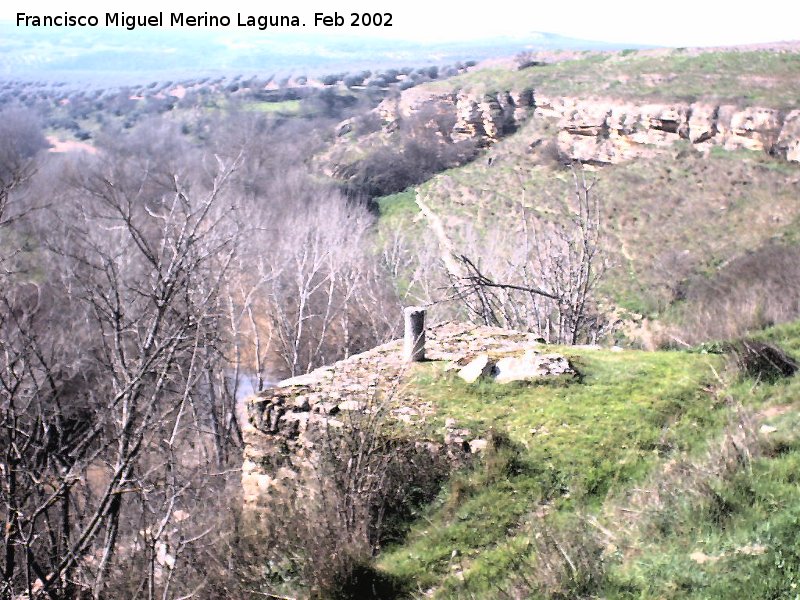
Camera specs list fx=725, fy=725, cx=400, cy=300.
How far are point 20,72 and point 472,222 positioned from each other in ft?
263

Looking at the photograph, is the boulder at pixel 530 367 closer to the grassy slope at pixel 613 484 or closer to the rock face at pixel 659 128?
the grassy slope at pixel 613 484

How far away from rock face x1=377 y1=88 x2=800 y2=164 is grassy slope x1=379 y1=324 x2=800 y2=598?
23662 mm

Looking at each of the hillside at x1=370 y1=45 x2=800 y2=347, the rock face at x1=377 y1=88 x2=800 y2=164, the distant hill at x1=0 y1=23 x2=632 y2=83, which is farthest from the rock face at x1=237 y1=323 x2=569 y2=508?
the distant hill at x1=0 y1=23 x2=632 y2=83

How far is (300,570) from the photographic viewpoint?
227 inches

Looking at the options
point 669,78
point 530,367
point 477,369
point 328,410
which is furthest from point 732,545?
point 669,78

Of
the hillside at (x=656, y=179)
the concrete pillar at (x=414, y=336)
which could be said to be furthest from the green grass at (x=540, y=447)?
the hillside at (x=656, y=179)

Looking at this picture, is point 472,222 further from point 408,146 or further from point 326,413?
point 326,413

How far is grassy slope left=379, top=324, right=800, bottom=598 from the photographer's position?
4.29m

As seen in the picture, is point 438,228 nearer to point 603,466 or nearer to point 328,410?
point 328,410

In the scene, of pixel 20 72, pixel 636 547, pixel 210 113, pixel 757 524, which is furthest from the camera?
pixel 20 72

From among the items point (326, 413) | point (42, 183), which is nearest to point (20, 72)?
point (42, 183)

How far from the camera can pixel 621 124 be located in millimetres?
34031

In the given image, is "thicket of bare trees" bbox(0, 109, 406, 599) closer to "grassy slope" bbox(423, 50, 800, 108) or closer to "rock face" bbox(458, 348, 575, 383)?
"rock face" bbox(458, 348, 575, 383)

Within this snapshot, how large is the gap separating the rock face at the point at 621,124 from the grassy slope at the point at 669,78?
2.59 feet
